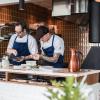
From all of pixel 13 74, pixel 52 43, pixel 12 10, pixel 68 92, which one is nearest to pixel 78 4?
pixel 52 43

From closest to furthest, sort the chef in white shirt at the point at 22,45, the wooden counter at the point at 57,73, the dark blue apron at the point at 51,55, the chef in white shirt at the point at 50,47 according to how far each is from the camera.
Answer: the wooden counter at the point at 57,73, the chef in white shirt at the point at 50,47, the dark blue apron at the point at 51,55, the chef in white shirt at the point at 22,45

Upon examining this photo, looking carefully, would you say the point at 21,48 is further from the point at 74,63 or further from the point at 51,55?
the point at 74,63

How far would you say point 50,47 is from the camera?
3.79 meters

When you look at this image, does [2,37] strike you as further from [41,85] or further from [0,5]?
[41,85]

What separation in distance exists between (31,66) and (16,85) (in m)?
0.32

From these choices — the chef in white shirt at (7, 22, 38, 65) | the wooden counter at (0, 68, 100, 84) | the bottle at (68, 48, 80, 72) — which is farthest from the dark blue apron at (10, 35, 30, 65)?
the bottle at (68, 48, 80, 72)

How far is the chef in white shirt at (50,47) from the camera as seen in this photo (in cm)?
346

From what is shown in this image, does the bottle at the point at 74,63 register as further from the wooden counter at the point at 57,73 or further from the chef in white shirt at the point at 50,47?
the chef in white shirt at the point at 50,47

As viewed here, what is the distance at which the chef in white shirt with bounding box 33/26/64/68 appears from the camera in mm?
3463

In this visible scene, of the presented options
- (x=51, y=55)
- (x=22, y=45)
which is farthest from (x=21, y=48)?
(x=51, y=55)

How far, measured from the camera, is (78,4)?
4.50 metres

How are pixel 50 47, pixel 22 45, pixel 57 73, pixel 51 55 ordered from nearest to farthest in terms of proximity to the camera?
pixel 57 73, pixel 50 47, pixel 51 55, pixel 22 45

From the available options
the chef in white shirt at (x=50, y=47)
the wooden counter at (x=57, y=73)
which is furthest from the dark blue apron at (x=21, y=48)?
the wooden counter at (x=57, y=73)

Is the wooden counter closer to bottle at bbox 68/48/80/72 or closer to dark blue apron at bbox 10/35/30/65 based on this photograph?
bottle at bbox 68/48/80/72
